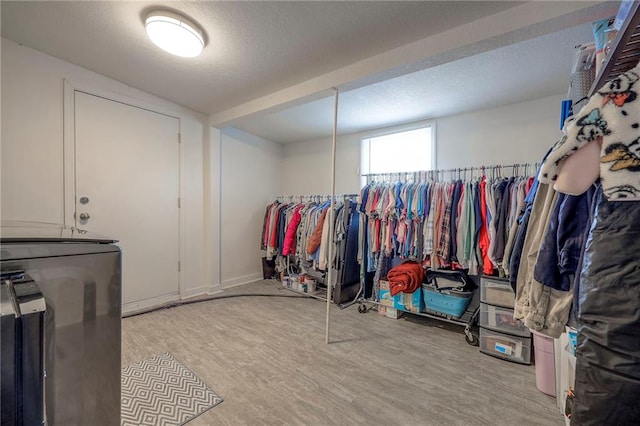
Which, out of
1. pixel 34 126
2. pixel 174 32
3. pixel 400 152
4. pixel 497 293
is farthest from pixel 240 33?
pixel 497 293

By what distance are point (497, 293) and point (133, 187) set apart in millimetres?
3654

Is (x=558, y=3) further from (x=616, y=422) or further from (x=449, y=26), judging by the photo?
(x=616, y=422)

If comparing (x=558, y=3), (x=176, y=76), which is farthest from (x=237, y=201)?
(x=558, y=3)

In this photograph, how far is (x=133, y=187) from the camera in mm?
2680

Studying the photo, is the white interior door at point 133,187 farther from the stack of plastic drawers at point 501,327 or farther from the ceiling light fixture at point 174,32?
the stack of plastic drawers at point 501,327

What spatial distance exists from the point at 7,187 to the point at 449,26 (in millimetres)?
3479

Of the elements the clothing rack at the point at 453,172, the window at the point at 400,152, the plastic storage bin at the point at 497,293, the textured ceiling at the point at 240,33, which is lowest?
the plastic storage bin at the point at 497,293

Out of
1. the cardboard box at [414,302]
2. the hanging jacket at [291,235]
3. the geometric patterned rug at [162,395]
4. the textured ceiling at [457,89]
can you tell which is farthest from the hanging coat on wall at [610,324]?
the hanging jacket at [291,235]

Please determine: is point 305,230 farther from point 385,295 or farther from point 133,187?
point 133,187

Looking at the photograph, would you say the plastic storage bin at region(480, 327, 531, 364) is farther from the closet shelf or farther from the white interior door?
the white interior door

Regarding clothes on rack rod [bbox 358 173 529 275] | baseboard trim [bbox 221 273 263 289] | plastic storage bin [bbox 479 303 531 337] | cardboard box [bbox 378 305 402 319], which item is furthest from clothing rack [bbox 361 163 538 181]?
baseboard trim [bbox 221 273 263 289]

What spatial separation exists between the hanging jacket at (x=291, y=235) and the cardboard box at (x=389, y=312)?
4.80 feet

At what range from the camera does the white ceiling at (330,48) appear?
1.52m

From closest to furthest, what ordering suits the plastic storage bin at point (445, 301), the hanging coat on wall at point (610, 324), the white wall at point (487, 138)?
the hanging coat on wall at point (610, 324) < the plastic storage bin at point (445, 301) < the white wall at point (487, 138)
